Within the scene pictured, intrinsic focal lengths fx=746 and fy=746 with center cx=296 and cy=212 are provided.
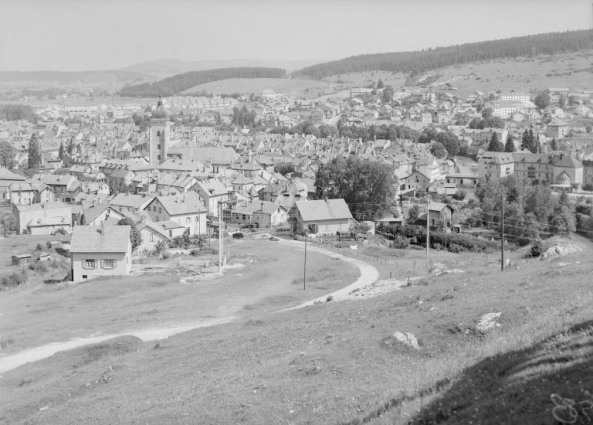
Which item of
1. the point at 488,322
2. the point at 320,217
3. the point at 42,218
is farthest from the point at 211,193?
the point at 488,322

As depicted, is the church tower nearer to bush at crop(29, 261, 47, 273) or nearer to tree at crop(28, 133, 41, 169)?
tree at crop(28, 133, 41, 169)

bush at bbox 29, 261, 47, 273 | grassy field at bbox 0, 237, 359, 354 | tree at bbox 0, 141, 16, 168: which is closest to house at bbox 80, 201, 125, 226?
bush at bbox 29, 261, 47, 273

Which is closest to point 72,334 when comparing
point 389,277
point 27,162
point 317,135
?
point 389,277

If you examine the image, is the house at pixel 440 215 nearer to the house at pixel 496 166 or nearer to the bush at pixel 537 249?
the bush at pixel 537 249

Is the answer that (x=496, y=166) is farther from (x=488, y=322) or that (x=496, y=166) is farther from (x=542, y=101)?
(x=542, y=101)

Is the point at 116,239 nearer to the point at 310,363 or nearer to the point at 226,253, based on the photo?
the point at 226,253

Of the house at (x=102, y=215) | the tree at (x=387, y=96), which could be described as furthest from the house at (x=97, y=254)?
the tree at (x=387, y=96)

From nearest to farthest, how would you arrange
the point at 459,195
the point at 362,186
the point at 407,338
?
the point at 407,338 < the point at 362,186 < the point at 459,195
